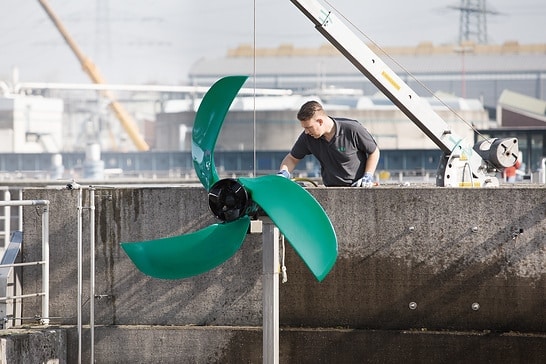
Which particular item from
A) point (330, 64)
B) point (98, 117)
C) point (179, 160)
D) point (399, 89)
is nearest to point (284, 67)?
point (330, 64)

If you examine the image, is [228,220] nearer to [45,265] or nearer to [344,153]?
[344,153]

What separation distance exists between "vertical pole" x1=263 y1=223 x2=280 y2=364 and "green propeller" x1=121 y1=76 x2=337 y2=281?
8.3 inches

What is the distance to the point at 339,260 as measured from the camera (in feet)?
32.5

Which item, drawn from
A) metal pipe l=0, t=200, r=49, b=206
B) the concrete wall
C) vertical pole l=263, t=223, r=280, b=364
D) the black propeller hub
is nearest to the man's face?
the concrete wall

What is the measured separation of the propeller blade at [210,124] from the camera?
866 cm

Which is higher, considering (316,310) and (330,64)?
(330,64)

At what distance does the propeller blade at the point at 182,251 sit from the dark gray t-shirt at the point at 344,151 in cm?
248

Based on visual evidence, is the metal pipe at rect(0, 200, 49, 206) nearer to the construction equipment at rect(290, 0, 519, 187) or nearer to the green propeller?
the green propeller

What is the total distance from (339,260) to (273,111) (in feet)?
357

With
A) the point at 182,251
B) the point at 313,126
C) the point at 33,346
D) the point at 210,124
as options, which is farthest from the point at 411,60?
the point at 182,251

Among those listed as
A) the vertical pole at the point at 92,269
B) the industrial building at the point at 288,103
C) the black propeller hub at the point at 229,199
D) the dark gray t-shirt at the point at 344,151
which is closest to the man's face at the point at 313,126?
the dark gray t-shirt at the point at 344,151

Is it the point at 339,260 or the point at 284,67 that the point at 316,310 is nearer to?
the point at 339,260

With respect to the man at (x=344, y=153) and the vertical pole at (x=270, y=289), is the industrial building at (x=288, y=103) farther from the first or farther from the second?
the vertical pole at (x=270, y=289)

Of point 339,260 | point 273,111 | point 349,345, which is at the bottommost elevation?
point 349,345
